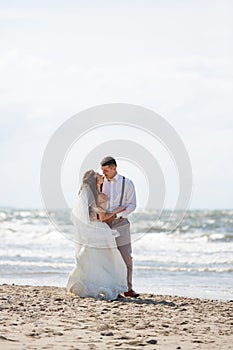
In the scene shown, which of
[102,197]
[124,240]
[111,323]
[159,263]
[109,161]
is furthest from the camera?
[159,263]

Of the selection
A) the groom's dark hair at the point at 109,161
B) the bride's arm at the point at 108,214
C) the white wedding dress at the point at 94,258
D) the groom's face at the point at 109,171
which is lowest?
the white wedding dress at the point at 94,258

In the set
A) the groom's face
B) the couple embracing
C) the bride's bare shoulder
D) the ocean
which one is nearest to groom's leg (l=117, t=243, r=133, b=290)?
the couple embracing

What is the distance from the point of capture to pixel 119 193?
9.42 m

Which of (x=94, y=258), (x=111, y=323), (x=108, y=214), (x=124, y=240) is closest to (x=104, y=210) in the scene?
(x=108, y=214)

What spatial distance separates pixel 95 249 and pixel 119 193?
2.55 feet

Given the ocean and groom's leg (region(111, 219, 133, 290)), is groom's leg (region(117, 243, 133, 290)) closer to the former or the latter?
groom's leg (region(111, 219, 133, 290))

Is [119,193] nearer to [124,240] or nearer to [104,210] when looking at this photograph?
[104,210]

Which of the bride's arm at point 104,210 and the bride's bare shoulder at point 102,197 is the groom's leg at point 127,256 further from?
the bride's bare shoulder at point 102,197

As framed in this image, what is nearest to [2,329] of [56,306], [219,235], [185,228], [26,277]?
[56,306]

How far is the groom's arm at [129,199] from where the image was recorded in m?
9.39

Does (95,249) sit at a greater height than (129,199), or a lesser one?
lesser

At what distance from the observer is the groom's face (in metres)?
9.24

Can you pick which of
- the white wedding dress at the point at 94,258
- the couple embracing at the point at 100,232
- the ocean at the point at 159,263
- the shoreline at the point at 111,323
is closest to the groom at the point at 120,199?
the couple embracing at the point at 100,232

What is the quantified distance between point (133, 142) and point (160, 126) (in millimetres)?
459
